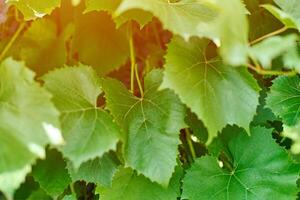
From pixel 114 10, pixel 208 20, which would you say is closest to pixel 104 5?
pixel 114 10

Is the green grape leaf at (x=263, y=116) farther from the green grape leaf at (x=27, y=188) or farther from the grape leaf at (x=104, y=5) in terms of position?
the green grape leaf at (x=27, y=188)

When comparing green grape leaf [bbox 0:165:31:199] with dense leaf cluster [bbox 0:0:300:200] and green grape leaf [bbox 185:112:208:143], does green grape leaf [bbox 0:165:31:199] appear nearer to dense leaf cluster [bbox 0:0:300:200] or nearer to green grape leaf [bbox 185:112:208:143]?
dense leaf cluster [bbox 0:0:300:200]

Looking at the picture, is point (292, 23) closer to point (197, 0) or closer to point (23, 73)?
point (197, 0)

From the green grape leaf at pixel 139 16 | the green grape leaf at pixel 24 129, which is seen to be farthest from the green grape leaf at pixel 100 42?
the green grape leaf at pixel 24 129

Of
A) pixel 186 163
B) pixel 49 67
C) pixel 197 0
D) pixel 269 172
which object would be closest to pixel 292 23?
pixel 197 0

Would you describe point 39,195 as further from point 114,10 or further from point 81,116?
point 114,10
